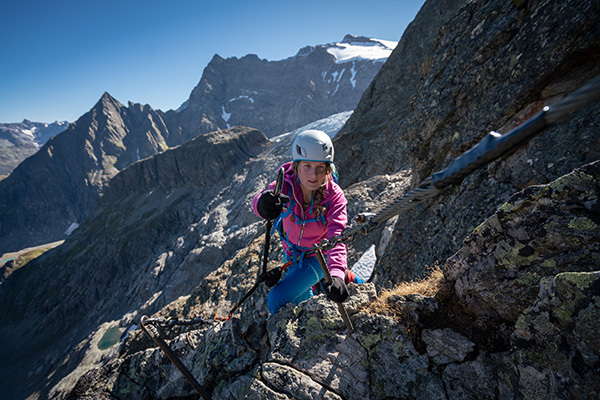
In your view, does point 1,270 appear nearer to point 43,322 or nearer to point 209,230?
point 43,322

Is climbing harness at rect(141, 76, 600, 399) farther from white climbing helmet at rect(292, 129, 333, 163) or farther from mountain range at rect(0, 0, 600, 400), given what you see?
white climbing helmet at rect(292, 129, 333, 163)

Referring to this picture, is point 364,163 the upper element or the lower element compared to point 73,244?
upper

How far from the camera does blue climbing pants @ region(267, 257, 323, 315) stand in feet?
18.9

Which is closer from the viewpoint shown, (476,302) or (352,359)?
(476,302)

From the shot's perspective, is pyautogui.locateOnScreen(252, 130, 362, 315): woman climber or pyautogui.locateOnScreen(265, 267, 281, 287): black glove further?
Result: pyautogui.locateOnScreen(265, 267, 281, 287): black glove

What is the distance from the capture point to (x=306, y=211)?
231 inches

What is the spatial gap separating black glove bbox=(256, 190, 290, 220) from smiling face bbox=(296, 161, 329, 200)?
57 cm

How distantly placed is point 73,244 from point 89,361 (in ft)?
300

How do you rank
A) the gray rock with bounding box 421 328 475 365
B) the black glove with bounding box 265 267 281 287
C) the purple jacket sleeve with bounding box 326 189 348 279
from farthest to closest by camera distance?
1. the black glove with bounding box 265 267 281 287
2. the purple jacket sleeve with bounding box 326 189 348 279
3. the gray rock with bounding box 421 328 475 365

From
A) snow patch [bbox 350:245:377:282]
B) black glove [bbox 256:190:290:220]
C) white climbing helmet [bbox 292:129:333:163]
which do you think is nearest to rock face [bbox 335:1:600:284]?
snow patch [bbox 350:245:377:282]

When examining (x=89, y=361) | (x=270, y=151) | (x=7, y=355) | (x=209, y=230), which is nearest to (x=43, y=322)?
(x=7, y=355)

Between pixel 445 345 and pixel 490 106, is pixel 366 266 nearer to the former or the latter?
pixel 490 106

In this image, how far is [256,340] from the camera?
204 inches

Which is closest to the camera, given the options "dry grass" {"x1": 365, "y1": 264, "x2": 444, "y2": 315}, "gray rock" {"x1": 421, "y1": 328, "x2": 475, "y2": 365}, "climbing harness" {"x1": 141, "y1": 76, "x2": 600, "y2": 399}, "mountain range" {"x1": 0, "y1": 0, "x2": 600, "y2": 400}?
"climbing harness" {"x1": 141, "y1": 76, "x2": 600, "y2": 399}
